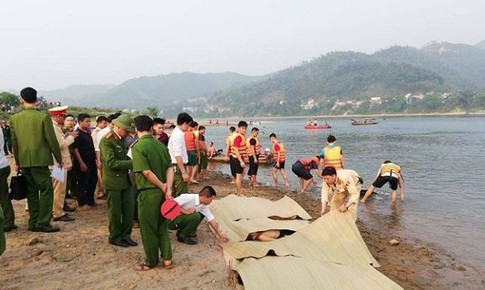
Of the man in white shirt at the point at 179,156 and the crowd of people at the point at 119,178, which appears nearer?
the crowd of people at the point at 119,178

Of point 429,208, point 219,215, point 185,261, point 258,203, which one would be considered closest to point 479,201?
point 429,208

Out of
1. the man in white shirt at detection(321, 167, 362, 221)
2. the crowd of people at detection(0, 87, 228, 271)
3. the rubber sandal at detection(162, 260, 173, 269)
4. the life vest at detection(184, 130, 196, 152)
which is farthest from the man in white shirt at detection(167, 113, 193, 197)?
the life vest at detection(184, 130, 196, 152)

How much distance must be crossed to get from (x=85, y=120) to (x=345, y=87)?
192 meters

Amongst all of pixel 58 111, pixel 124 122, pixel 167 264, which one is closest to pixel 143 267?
pixel 167 264

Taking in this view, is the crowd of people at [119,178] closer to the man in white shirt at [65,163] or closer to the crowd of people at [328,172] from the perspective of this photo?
the man in white shirt at [65,163]

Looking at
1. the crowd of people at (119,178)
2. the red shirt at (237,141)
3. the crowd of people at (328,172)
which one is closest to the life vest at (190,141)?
the crowd of people at (328,172)

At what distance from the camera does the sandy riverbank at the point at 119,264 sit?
4.89m

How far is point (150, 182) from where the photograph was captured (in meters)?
4.94

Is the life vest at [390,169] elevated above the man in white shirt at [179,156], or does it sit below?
below

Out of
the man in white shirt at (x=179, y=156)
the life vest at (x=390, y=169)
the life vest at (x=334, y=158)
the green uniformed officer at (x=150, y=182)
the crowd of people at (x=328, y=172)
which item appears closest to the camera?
the green uniformed officer at (x=150, y=182)

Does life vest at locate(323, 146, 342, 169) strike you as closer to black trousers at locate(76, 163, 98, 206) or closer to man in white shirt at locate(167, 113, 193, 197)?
man in white shirt at locate(167, 113, 193, 197)

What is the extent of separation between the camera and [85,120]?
7.87m

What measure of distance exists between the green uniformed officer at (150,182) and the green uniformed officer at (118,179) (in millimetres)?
873

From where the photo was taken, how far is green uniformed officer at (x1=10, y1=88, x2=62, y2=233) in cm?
589
